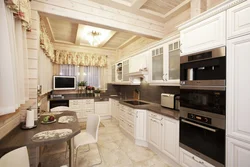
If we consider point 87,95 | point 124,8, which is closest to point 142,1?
point 124,8

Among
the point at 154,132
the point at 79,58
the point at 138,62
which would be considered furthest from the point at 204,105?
the point at 79,58

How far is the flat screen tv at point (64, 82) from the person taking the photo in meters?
4.09

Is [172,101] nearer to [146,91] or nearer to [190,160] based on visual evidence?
[190,160]

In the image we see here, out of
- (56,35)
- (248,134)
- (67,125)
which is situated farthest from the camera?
(56,35)

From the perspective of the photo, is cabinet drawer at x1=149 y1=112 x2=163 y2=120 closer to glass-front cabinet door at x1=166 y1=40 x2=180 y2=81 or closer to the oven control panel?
the oven control panel

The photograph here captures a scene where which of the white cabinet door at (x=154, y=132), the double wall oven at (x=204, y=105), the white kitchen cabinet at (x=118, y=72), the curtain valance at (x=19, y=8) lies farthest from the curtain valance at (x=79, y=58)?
the double wall oven at (x=204, y=105)

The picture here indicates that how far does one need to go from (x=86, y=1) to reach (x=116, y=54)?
3.10 m

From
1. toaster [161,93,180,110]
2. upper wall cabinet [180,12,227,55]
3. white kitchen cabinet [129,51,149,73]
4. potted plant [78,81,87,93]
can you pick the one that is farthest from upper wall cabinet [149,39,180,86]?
potted plant [78,81,87,93]

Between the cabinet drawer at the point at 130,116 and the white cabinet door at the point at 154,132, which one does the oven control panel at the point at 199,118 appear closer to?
the white cabinet door at the point at 154,132

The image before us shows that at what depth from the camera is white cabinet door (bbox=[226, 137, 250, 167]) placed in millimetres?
1100

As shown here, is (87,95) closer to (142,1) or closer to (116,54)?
(116,54)

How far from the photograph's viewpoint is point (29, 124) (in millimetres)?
1561

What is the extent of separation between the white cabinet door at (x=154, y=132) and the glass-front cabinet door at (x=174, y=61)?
872 millimetres

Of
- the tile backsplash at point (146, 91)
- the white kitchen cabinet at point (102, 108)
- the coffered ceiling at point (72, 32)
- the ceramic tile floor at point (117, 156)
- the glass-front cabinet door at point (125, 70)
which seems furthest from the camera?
the white kitchen cabinet at point (102, 108)
